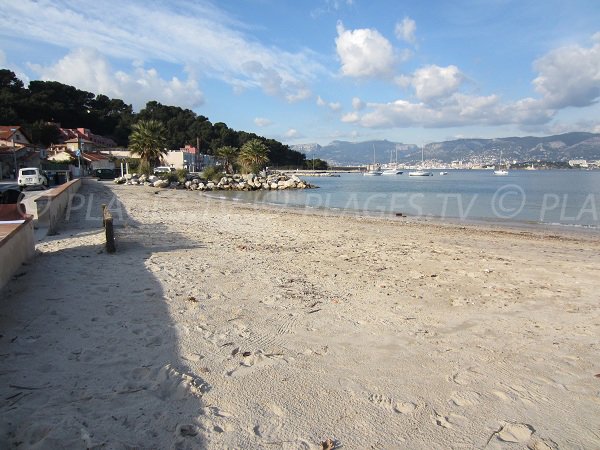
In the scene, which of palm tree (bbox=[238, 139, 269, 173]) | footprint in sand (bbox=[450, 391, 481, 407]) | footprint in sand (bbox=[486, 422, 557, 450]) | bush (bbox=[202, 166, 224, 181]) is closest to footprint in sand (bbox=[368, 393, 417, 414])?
footprint in sand (bbox=[450, 391, 481, 407])

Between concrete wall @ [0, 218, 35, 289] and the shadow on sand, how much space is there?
0.68ft

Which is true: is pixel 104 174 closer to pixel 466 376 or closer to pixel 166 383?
pixel 166 383

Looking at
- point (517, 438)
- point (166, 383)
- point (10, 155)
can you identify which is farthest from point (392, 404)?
point (10, 155)

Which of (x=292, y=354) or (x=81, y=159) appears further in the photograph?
(x=81, y=159)

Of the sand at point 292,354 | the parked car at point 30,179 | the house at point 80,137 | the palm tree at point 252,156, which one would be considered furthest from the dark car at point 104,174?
the sand at point 292,354

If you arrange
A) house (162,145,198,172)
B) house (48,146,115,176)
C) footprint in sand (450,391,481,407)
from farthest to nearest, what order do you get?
house (162,145,198,172) → house (48,146,115,176) → footprint in sand (450,391,481,407)

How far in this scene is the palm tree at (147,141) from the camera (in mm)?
53156

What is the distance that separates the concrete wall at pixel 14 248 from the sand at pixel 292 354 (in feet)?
0.76

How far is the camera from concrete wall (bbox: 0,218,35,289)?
6.00 meters

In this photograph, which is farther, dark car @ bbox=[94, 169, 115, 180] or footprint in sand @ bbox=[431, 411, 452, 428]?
dark car @ bbox=[94, 169, 115, 180]

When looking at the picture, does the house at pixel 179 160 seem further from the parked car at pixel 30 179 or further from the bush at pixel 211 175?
the parked car at pixel 30 179

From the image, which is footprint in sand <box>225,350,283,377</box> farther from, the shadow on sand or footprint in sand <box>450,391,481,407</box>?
footprint in sand <box>450,391,481,407</box>

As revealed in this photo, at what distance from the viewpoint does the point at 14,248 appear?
672cm

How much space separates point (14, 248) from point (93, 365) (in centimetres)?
393
